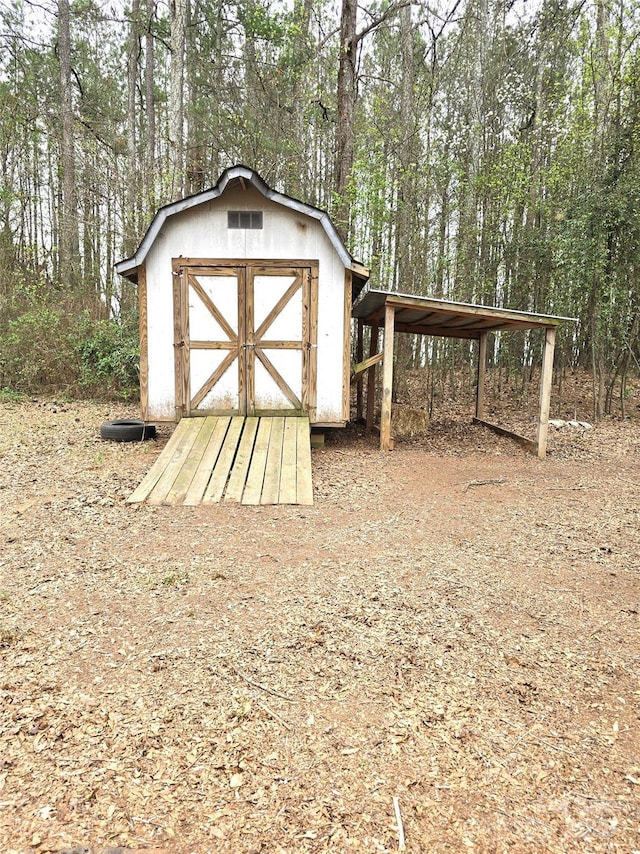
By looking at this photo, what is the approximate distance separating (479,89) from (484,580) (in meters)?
11.6

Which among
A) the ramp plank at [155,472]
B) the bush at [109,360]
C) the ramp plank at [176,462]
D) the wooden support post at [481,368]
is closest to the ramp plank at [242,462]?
the ramp plank at [176,462]

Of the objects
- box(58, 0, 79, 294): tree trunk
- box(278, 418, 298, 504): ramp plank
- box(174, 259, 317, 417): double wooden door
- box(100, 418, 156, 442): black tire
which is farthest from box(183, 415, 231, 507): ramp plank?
box(58, 0, 79, 294): tree trunk

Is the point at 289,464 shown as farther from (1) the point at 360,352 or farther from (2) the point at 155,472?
(1) the point at 360,352

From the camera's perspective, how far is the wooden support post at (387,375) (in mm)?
7637

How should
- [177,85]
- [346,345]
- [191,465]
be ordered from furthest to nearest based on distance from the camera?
1. [177,85]
2. [346,345]
3. [191,465]

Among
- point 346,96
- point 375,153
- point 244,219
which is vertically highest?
point 346,96

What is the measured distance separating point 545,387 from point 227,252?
490 cm

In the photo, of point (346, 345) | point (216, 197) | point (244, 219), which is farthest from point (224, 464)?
point (216, 197)

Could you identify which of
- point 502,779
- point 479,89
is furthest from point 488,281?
point 502,779

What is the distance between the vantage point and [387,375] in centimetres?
A: 771

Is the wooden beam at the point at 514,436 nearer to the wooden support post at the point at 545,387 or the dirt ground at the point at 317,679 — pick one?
the wooden support post at the point at 545,387

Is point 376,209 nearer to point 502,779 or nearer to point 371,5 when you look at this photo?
point 371,5

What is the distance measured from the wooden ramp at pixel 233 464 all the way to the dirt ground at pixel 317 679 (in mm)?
366

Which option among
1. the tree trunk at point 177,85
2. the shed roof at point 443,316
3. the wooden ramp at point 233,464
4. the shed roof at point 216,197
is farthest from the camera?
the tree trunk at point 177,85
